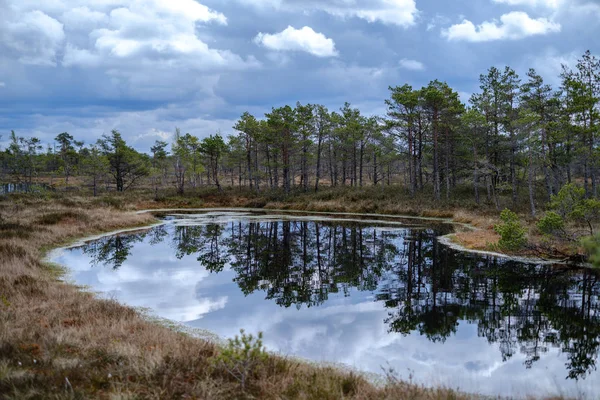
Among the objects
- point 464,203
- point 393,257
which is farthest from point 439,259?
point 464,203

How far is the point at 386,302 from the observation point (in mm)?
13234

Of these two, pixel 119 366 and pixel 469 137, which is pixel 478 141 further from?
pixel 119 366

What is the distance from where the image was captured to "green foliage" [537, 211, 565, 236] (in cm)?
1645

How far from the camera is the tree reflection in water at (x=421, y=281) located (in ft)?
34.0

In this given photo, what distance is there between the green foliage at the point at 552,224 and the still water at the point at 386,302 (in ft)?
5.51

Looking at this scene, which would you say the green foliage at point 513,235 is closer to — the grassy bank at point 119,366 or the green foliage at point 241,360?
the grassy bank at point 119,366

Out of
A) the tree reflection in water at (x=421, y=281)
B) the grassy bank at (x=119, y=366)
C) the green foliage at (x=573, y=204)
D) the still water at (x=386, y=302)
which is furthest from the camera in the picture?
the green foliage at (x=573, y=204)

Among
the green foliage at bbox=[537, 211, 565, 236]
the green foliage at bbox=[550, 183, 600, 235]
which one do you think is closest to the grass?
the green foliage at bbox=[537, 211, 565, 236]

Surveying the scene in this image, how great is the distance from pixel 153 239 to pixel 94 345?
69.3ft

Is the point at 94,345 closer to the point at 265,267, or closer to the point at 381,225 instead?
the point at 265,267

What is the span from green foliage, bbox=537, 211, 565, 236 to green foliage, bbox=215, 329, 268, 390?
48.9 feet

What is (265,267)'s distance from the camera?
18891 mm

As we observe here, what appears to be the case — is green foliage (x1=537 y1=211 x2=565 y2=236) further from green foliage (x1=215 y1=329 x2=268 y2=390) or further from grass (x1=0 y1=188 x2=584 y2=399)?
green foliage (x1=215 y1=329 x2=268 y2=390)

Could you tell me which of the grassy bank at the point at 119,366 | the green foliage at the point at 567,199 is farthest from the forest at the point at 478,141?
the grassy bank at the point at 119,366
